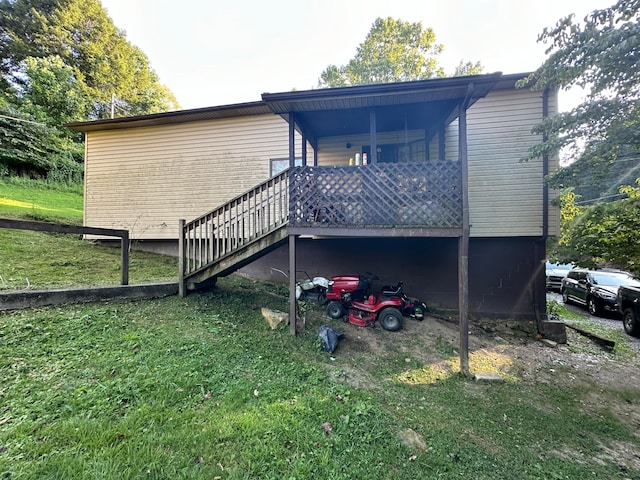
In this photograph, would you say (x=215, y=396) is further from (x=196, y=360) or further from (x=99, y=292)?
(x=99, y=292)

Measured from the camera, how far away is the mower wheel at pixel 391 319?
557cm

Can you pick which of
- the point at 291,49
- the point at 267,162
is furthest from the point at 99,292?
the point at 291,49

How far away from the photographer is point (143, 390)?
289 cm

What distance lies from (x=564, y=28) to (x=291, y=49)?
52.3 ft

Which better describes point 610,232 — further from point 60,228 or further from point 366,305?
point 60,228

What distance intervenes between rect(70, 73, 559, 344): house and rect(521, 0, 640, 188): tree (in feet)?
4.54

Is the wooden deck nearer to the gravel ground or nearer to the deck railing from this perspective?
the deck railing

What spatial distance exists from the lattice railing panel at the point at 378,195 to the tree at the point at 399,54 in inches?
621

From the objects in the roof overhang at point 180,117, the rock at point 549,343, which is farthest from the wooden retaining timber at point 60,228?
the rock at point 549,343

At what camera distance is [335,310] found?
5.89 metres

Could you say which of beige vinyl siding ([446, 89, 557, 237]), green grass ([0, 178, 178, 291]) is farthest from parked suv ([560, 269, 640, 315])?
green grass ([0, 178, 178, 291])

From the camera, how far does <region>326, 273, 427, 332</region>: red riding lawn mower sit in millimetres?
5625

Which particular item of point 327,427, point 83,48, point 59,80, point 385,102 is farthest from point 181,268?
point 83,48

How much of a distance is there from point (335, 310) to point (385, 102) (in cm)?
426
